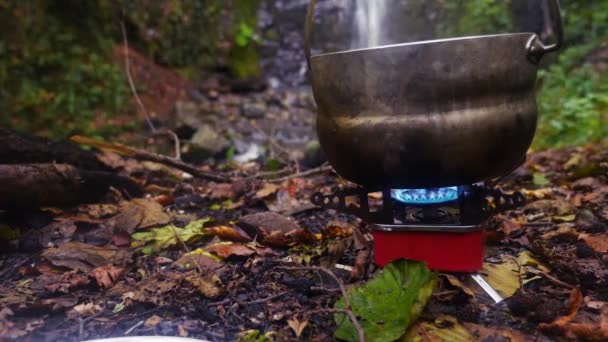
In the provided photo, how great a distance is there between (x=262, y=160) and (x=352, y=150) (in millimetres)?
3070

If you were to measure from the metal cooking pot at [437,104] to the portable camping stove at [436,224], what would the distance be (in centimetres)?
15

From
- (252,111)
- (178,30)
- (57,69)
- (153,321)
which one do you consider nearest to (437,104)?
(153,321)

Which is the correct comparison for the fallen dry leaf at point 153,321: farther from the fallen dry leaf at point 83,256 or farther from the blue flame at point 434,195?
the blue flame at point 434,195

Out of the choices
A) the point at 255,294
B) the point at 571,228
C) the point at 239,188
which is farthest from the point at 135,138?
the point at 571,228

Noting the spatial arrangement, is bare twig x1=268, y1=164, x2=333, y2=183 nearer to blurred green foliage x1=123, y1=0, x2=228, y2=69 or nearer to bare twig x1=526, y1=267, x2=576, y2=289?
bare twig x1=526, y1=267, x2=576, y2=289

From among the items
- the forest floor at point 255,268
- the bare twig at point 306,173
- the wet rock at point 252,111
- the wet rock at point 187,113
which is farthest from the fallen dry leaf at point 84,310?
the wet rock at point 252,111

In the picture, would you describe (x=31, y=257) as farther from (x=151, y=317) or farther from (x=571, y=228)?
(x=571, y=228)

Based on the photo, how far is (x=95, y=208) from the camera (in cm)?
283

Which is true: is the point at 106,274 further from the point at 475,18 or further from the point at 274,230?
the point at 475,18

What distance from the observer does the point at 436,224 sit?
6.03ft

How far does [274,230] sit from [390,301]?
0.87 meters

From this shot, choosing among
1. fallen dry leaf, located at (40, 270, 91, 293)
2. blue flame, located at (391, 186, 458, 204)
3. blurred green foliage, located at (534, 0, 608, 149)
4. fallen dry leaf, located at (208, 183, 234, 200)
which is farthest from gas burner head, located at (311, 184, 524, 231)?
blurred green foliage, located at (534, 0, 608, 149)

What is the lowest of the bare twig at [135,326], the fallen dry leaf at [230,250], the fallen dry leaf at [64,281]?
the bare twig at [135,326]

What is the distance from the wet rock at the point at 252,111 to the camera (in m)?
6.66
